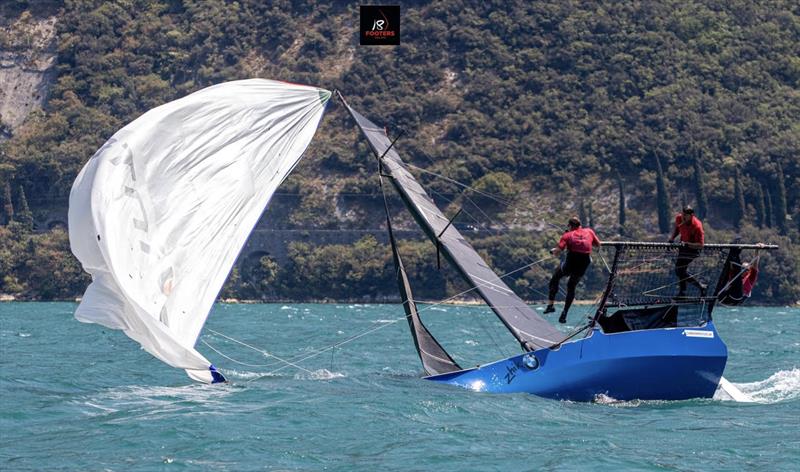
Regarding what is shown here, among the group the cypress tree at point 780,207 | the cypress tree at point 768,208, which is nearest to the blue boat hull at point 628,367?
the cypress tree at point 768,208

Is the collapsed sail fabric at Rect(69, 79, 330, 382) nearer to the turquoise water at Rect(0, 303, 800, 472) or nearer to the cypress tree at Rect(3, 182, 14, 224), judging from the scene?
the turquoise water at Rect(0, 303, 800, 472)

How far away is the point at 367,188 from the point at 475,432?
233ft

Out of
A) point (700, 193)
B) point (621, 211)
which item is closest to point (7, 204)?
point (621, 211)

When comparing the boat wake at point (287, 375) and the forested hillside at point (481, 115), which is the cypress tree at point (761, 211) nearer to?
the forested hillside at point (481, 115)

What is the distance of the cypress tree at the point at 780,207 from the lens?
83.2 meters

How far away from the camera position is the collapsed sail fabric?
1709cm

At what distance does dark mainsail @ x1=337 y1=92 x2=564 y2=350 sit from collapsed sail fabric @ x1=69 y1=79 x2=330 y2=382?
1.57 metres

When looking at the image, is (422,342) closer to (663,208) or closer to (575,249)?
(575,249)

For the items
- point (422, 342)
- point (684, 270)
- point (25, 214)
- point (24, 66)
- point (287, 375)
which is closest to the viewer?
point (684, 270)

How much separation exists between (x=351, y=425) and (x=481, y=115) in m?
78.5

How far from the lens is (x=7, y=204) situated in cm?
9038

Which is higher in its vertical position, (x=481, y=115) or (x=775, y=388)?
(x=481, y=115)

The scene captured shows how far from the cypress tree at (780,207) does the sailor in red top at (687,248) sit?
65.6 m

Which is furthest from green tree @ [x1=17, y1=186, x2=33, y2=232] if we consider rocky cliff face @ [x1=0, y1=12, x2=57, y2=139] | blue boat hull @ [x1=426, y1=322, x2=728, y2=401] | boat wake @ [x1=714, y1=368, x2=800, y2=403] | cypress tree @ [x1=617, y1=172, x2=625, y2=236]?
blue boat hull @ [x1=426, y1=322, x2=728, y2=401]
